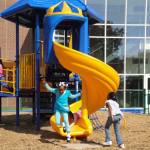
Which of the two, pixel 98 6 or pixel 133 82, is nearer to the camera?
pixel 133 82

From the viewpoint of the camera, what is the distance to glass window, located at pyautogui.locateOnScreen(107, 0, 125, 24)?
1574cm

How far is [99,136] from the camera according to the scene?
7.25 m

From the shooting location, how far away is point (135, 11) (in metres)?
15.8

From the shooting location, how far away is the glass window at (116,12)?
1574 cm

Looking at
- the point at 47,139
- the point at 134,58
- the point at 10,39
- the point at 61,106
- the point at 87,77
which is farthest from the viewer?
the point at 10,39

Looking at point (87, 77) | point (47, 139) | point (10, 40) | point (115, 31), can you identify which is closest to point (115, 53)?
point (115, 31)

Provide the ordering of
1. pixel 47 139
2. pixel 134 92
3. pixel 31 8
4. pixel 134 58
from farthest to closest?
pixel 134 58, pixel 134 92, pixel 31 8, pixel 47 139

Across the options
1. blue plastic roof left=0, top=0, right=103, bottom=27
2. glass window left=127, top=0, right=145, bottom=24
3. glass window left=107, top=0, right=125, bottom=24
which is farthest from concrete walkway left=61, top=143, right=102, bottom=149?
glass window left=127, top=0, right=145, bottom=24

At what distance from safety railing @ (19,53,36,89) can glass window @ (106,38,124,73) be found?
24.6 feet

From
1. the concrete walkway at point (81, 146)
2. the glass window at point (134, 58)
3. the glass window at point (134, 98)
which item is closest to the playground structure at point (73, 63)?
the concrete walkway at point (81, 146)

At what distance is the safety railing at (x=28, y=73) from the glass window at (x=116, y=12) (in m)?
8.25

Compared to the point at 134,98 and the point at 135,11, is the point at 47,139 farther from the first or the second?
the point at 135,11

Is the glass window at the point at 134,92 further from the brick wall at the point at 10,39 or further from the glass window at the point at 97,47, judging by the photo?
the brick wall at the point at 10,39

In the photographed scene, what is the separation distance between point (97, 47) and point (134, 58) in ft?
7.81
